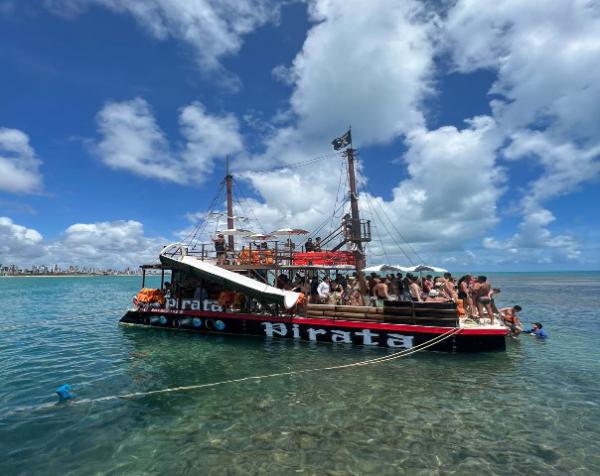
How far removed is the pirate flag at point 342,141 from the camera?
19.9m

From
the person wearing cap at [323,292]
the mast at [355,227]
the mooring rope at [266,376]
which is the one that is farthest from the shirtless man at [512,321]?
the person wearing cap at [323,292]

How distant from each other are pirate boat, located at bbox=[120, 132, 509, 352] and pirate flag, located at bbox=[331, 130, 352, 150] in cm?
6

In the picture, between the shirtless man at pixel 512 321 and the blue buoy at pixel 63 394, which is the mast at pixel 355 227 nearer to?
the shirtless man at pixel 512 321

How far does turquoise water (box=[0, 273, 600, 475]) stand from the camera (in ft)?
20.1

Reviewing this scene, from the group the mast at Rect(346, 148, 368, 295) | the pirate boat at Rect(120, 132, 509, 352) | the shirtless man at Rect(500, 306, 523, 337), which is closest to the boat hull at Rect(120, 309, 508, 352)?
the pirate boat at Rect(120, 132, 509, 352)

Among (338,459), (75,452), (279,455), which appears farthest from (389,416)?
(75,452)

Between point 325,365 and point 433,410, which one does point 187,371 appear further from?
point 433,410

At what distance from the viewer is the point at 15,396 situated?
9.27 m

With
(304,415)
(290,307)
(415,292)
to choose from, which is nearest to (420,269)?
(415,292)

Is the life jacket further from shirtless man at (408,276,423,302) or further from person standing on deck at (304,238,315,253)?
shirtless man at (408,276,423,302)

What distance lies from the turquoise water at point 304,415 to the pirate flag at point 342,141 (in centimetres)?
1223

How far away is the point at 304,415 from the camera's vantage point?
795 cm

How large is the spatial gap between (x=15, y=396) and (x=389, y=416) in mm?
10387

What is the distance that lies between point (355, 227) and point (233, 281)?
7380 mm
